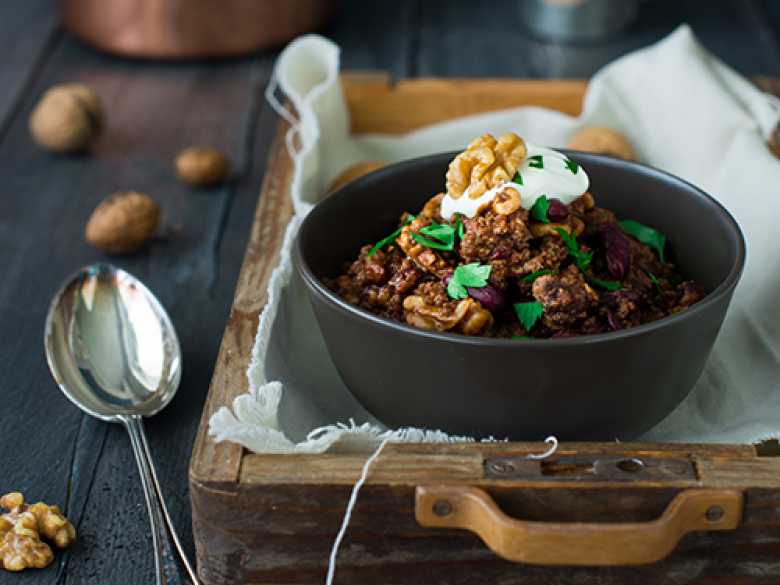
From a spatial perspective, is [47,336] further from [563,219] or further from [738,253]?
[738,253]

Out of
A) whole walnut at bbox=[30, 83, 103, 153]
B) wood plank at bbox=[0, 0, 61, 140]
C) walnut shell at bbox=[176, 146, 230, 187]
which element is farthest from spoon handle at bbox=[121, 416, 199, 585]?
wood plank at bbox=[0, 0, 61, 140]

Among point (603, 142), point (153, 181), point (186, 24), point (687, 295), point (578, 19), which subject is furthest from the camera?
point (578, 19)

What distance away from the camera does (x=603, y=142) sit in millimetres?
1516

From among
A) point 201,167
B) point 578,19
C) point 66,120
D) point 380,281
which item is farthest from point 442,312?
point 578,19

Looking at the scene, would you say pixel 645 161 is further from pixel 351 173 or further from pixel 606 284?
pixel 606 284

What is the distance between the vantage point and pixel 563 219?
102cm

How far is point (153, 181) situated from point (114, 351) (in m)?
0.60

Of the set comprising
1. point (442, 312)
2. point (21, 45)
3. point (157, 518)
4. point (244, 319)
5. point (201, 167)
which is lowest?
point (21, 45)

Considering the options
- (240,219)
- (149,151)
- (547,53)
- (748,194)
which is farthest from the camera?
(547,53)

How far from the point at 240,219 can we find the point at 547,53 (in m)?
0.83

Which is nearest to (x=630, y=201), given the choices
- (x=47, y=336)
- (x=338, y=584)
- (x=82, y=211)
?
(x=338, y=584)

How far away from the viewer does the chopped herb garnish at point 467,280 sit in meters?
0.98

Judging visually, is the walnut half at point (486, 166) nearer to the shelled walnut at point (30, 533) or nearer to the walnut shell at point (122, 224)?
the shelled walnut at point (30, 533)

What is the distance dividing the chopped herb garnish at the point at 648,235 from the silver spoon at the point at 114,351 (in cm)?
51
